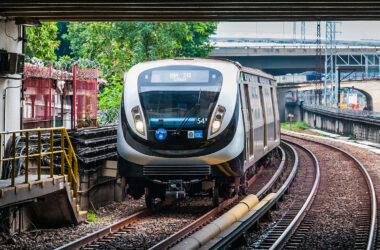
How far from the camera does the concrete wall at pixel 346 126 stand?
1544 inches

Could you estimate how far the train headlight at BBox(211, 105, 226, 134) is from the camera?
12719mm

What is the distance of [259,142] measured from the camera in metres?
16.4

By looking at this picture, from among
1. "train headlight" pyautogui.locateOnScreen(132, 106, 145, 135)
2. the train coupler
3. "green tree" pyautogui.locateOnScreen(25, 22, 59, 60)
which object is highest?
"green tree" pyautogui.locateOnScreen(25, 22, 59, 60)

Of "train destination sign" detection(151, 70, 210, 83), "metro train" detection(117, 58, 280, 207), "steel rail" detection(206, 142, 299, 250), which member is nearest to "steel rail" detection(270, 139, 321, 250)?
"steel rail" detection(206, 142, 299, 250)

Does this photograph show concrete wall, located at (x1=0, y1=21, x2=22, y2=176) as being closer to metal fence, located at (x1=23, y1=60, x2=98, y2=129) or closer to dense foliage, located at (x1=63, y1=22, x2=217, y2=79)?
metal fence, located at (x1=23, y1=60, x2=98, y2=129)

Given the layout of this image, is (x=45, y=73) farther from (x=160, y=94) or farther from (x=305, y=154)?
(x=305, y=154)

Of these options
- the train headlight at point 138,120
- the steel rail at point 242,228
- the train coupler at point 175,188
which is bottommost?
the steel rail at point 242,228

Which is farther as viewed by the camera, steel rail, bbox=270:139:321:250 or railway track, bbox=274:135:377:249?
railway track, bbox=274:135:377:249

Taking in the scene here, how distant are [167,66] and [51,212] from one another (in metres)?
3.72

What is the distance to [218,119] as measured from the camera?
12.8m

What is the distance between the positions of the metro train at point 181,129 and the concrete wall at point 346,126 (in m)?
26.3

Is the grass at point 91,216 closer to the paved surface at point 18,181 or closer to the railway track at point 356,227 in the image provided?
the paved surface at point 18,181

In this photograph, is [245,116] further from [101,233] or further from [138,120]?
[101,233]

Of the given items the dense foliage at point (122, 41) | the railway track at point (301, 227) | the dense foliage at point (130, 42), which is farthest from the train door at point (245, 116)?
the dense foliage at point (130, 42)
